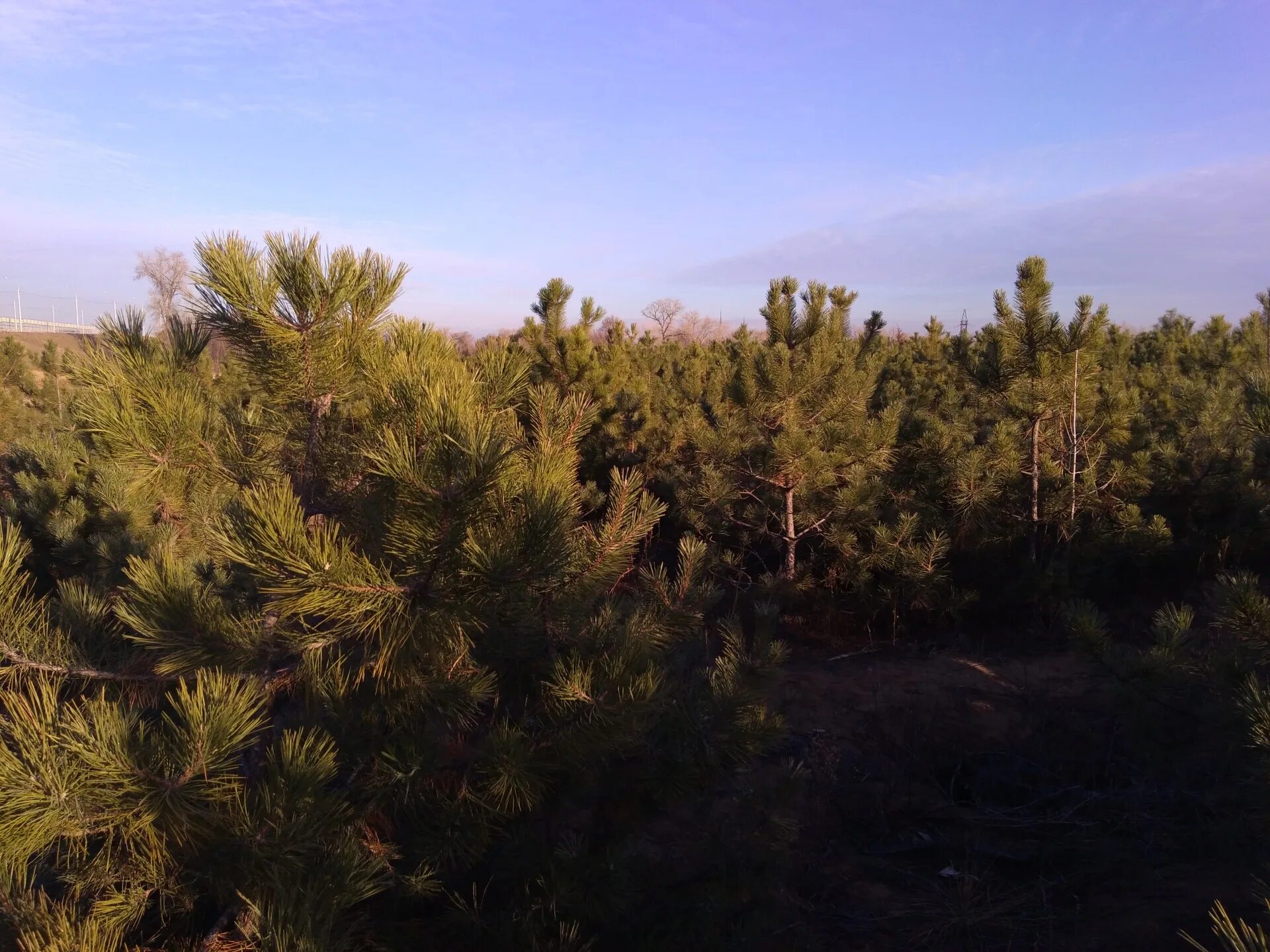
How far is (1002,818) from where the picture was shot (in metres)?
4.80

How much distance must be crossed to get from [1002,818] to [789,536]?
391cm

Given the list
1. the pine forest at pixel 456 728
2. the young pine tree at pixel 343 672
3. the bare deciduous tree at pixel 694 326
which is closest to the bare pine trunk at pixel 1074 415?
the pine forest at pixel 456 728

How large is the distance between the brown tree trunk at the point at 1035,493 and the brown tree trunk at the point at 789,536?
2.23 metres

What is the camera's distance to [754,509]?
9289 millimetres

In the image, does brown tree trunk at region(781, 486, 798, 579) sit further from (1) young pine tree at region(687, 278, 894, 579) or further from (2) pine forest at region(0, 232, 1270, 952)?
(2) pine forest at region(0, 232, 1270, 952)

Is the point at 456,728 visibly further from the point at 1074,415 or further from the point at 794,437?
the point at 1074,415

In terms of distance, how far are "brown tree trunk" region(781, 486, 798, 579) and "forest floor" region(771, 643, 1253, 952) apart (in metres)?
1.65

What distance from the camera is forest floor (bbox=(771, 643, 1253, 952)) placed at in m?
3.79

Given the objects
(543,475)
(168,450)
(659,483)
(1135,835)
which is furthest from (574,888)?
(659,483)

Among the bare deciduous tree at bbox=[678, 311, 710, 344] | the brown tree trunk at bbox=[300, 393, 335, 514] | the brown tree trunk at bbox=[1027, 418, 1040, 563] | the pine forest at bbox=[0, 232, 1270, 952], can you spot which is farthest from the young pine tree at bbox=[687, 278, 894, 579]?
the bare deciduous tree at bbox=[678, 311, 710, 344]

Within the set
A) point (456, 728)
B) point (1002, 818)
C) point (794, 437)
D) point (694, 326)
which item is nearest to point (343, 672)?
point (456, 728)

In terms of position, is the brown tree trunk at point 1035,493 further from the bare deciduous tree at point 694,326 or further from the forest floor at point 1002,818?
the bare deciduous tree at point 694,326

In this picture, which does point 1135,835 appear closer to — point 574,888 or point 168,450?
point 574,888

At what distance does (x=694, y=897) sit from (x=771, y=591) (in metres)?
5.23
